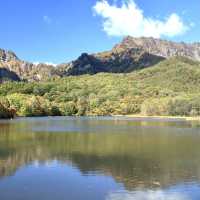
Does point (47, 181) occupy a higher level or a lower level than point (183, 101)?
lower

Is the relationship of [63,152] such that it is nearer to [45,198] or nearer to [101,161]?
[101,161]

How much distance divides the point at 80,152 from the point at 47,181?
18506 millimetres

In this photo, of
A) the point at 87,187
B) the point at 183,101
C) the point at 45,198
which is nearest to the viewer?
the point at 45,198

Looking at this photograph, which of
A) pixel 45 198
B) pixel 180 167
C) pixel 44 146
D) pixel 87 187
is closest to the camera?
pixel 45 198

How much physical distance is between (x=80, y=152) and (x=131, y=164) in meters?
11.5

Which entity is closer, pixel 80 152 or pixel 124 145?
pixel 80 152

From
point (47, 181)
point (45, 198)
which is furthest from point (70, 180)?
point (45, 198)

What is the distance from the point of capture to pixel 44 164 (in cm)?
4031

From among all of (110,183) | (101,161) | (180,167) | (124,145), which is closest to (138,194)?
(110,183)

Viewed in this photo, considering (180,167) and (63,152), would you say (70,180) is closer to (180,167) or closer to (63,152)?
(180,167)

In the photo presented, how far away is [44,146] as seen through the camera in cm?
5688

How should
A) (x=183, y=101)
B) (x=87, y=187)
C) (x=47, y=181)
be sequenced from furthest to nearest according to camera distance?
(x=183, y=101)
(x=47, y=181)
(x=87, y=187)

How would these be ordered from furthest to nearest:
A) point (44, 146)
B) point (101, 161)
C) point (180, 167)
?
point (44, 146), point (101, 161), point (180, 167)

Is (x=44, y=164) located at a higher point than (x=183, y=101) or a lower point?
lower
